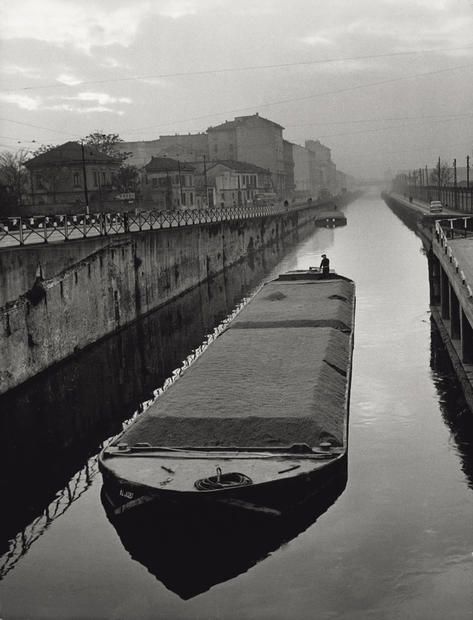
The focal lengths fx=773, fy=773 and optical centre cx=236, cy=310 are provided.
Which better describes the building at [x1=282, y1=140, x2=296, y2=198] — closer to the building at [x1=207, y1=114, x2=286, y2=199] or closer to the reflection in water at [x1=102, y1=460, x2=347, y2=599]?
the building at [x1=207, y1=114, x2=286, y2=199]

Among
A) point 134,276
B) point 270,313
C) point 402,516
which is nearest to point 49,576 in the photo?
point 402,516

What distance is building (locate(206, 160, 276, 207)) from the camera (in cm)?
11456

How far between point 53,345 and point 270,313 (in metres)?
8.41

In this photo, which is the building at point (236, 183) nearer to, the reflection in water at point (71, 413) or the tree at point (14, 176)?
the tree at point (14, 176)

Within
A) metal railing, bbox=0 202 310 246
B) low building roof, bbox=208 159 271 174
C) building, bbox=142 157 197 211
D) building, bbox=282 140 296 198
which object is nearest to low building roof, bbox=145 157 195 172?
building, bbox=142 157 197 211

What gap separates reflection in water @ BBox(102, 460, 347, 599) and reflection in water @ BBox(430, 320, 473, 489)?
4834 millimetres

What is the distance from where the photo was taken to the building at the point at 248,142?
5689 inches

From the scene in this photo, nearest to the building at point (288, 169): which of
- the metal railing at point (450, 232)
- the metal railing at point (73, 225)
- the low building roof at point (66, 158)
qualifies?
the low building roof at point (66, 158)

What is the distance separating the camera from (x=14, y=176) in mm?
83938

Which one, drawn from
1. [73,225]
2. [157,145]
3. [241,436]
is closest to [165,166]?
[157,145]

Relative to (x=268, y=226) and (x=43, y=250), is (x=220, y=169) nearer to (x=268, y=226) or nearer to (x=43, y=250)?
(x=268, y=226)

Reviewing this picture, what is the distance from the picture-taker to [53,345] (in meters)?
27.6

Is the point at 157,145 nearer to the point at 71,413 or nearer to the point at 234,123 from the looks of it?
the point at 234,123

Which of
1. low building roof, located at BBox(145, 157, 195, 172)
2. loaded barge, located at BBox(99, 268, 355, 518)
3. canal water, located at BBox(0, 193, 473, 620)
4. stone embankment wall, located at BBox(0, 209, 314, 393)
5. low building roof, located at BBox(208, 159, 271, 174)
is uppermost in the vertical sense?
low building roof, located at BBox(208, 159, 271, 174)
